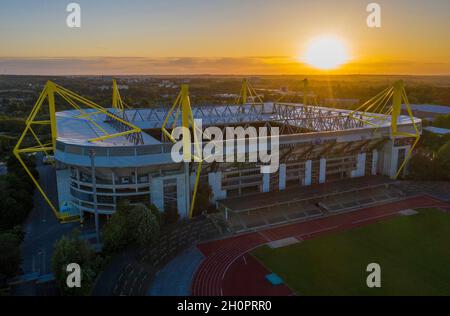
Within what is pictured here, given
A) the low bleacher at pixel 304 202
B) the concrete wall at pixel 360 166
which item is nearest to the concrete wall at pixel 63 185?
the low bleacher at pixel 304 202

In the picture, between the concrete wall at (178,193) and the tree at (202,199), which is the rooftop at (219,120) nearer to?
the concrete wall at (178,193)

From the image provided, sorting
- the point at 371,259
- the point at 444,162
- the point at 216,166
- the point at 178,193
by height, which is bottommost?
the point at 371,259

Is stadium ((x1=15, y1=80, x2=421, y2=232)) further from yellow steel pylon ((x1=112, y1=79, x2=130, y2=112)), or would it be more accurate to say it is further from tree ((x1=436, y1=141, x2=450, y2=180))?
yellow steel pylon ((x1=112, y1=79, x2=130, y2=112))

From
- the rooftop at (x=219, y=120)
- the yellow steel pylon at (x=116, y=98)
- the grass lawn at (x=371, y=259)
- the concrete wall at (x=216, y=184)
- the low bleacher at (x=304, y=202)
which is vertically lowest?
the grass lawn at (x=371, y=259)

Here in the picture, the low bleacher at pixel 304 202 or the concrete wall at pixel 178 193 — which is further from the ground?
the concrete wall at pixel 178 193

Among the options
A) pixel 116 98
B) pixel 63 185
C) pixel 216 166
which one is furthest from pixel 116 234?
pixel 116 98

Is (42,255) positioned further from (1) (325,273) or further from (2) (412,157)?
(2) (412,157)

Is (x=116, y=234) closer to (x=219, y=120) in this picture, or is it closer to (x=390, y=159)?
(x=219, y=120)
